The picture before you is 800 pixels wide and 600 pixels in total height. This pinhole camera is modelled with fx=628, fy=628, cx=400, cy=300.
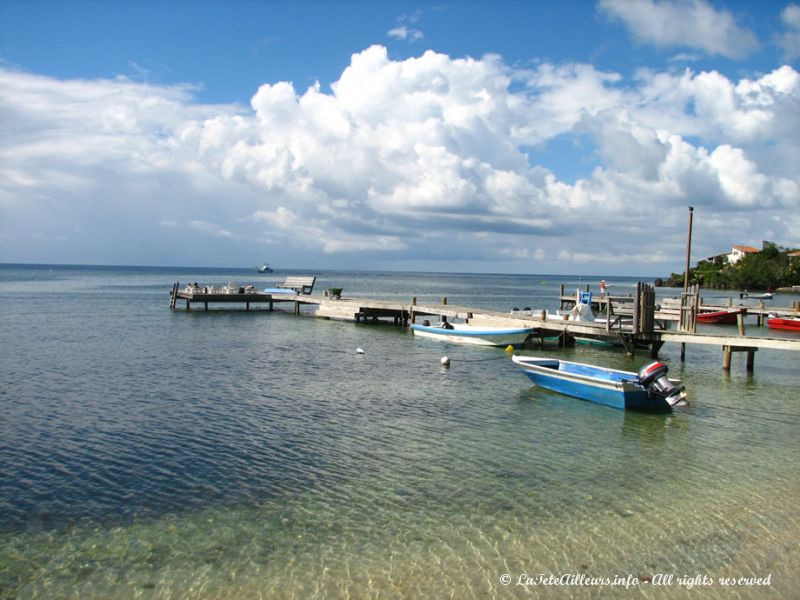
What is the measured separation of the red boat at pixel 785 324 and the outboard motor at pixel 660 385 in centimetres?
3226

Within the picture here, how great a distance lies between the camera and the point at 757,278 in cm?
12812

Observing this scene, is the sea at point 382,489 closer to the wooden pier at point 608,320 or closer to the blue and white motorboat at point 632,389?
the blue and white motorboat at point 632,389

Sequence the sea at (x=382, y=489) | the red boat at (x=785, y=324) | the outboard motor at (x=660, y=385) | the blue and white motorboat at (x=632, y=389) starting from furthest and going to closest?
the red boat at (x=785, y=324), the blue and white motorboat at (x=632, y=389), the outboard motor at (x=660, y=385), the sea at (x=382, y=489)

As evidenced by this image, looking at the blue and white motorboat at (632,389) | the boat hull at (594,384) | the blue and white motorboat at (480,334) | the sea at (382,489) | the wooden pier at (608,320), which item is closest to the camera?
the sea at (382,489)

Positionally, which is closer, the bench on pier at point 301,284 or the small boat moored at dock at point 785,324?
the small boat moored at dock at point 785,324

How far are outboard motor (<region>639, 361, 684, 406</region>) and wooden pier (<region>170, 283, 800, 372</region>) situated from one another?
725 cm

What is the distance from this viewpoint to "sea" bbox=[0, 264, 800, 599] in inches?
328

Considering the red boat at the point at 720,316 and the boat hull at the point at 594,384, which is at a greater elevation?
the red boat at the point at 720,316

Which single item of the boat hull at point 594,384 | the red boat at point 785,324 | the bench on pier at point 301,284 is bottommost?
the boat hull at point 594,384

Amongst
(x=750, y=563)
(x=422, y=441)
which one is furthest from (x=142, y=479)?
(x=750, y=563)

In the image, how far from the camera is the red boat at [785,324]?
4381cm

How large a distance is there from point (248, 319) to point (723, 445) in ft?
120

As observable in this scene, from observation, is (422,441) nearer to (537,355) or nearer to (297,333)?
(537,355)

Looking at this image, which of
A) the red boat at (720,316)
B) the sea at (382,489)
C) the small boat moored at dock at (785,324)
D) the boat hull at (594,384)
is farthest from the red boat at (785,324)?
the boat hull at (594,384)
